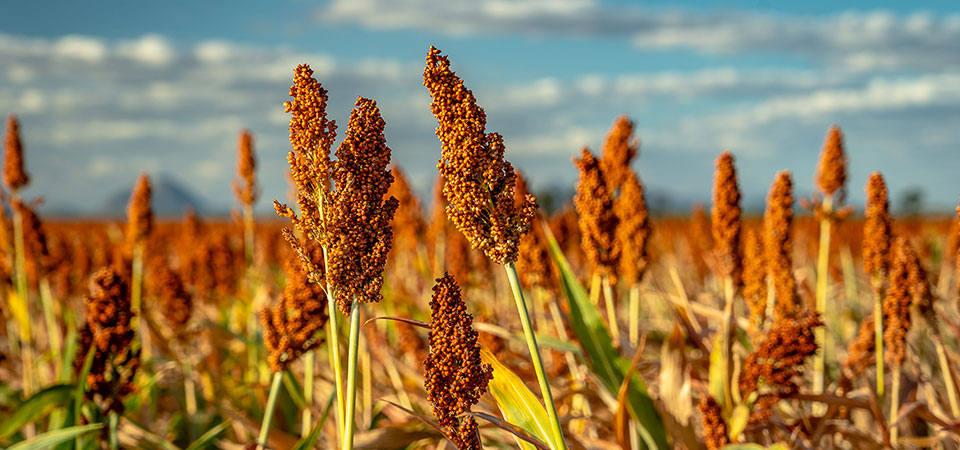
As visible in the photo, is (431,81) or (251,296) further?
(251,296)

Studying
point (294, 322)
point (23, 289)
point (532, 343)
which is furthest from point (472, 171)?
Result: point (23, 289)

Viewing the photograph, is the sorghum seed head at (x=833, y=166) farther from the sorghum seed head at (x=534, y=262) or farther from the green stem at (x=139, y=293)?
the green stem at (x=139, y=293)

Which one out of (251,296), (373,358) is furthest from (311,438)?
(251,296)

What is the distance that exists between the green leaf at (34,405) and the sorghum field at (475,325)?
1cm

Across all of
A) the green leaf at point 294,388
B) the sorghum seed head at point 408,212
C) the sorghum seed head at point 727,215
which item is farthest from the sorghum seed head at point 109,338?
the sorghum seed head at point 408,212

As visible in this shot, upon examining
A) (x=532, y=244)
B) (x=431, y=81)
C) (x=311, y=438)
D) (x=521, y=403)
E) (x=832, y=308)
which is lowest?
(x=832, y=308)

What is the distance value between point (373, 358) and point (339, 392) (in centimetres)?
487

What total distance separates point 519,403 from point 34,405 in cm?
352

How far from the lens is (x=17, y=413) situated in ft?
15.8

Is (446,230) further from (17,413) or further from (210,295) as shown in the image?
(17,413)

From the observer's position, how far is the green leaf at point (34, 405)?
187 inches

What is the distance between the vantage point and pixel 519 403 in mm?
2684

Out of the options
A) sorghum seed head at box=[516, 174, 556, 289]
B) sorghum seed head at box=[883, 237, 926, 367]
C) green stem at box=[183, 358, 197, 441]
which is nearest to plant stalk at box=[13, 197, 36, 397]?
green stem at box=[183, 358, 197, 441]

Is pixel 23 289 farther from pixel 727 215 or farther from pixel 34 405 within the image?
pixel 727 215
